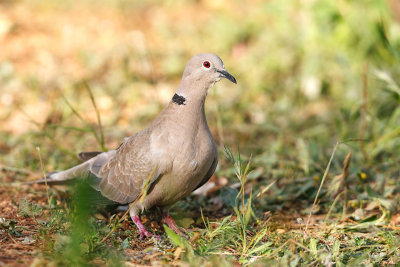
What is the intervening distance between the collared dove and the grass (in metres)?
0.24

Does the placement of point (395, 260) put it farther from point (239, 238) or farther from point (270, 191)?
point (270, 191)

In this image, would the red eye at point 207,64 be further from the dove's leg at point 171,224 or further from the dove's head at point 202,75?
the dove's leg at point 171,224

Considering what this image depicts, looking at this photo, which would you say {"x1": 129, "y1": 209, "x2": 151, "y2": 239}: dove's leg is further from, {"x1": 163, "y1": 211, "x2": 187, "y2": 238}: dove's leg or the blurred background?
the blurred background

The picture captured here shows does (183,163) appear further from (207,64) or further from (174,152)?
(207,64)

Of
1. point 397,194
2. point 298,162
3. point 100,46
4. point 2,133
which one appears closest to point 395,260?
point 397,194

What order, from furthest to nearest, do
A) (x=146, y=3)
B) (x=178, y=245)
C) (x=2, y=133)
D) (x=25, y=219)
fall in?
(x=146, y=3), (x=2, y=133), (x=25, y=219), (x=178, y=245)

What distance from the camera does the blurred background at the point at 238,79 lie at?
4.73 meters

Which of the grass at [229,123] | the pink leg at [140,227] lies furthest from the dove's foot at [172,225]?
the pink leg at [140,227]

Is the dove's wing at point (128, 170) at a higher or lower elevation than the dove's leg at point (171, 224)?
higher

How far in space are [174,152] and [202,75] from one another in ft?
1.87

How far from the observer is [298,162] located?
4637 mm

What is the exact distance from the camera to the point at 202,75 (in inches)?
131

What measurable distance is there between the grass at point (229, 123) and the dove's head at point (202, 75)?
23.3 inches

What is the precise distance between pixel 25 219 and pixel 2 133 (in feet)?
7.78
